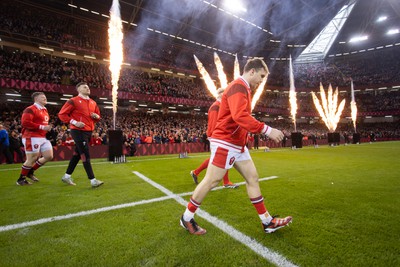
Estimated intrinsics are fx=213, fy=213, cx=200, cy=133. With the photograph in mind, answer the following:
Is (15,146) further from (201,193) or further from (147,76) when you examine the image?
(147,76)

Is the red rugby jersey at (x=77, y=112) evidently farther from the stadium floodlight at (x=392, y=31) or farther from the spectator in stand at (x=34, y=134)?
the stadium floodlight at (x=392, y=31)


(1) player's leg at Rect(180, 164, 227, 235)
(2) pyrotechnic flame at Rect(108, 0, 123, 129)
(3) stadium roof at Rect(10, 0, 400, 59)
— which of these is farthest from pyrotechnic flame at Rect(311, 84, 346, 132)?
(1) player's leg at Rect(180, 164, 227, 235)

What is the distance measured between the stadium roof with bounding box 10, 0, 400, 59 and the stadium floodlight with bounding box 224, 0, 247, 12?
5.3 inches

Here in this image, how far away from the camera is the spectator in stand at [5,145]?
969cm

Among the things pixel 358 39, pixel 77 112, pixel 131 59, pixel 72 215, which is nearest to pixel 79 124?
pixel 77 112

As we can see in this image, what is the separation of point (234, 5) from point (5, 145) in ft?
95.9

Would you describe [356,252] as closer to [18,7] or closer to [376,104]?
[18,7]

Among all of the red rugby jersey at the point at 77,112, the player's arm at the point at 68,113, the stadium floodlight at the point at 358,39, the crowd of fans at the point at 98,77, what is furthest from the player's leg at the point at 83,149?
the stadium floodlight at the point at 358,39

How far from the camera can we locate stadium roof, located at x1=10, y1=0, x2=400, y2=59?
28391 millimetres

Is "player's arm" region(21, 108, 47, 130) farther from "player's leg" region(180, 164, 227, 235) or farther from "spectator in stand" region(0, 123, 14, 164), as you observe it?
"spectator in stand" region(0, 123, 14, 164)

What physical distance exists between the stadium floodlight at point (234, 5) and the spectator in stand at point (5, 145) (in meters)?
28.0

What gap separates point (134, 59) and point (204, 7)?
12147 mm

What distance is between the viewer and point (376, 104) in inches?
1892

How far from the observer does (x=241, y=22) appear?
33.6 metres
